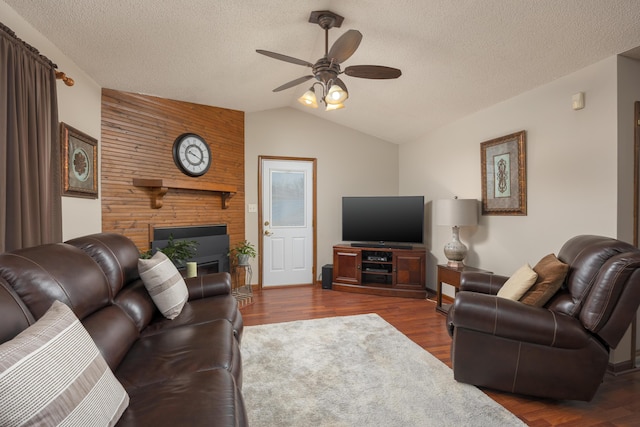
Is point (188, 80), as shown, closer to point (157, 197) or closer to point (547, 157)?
point (157, 197)

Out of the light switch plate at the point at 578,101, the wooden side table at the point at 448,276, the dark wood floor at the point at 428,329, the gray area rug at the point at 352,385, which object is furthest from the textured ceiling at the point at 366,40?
the gray area rug at the point at 352,385

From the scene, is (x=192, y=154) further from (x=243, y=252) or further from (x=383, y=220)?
(x=383, y=220)

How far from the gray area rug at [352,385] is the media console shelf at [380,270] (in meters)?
1.45

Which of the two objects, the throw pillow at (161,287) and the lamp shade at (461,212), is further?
the lamp shade at (461,212)

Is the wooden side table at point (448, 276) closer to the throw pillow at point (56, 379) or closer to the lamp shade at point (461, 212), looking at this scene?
the lamp shade at point (461, 212)

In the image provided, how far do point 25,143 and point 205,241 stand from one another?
8.00 feet

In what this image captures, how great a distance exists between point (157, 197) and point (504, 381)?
376 cm

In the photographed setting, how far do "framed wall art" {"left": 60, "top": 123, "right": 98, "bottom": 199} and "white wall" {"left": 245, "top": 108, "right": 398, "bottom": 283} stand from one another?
210 cm

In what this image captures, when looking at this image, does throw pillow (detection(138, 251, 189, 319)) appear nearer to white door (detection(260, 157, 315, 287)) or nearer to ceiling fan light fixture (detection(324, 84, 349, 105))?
ceiling fan light fixture (detection(324, 84, 349, 105))

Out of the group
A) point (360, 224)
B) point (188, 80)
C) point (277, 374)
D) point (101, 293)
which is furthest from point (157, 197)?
point (360, 224)

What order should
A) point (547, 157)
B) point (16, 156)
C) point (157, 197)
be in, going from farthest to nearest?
1. point (157, 197)
2. point (547, 157)
3. point (16, 156)

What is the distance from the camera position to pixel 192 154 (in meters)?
4.14

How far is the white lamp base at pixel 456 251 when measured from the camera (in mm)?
3652

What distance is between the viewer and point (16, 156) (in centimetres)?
181
